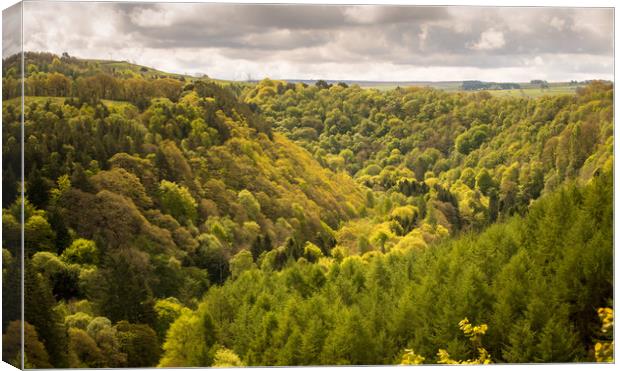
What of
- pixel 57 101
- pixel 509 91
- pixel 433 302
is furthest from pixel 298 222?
pixel 57 101

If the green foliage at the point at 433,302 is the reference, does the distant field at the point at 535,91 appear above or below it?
above

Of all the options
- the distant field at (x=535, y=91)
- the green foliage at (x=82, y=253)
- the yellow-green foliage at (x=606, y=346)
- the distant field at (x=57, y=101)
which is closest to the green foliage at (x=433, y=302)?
the yellow-green foliage at (x=606, y=346)

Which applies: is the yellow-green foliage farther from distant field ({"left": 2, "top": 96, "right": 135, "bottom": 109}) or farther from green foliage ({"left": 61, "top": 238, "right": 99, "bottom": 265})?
distant field ({"left": 2, "top": 96, "right": 135, "bottom": 109})

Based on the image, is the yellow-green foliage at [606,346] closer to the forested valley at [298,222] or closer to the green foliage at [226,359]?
the forested valley at [298,222]

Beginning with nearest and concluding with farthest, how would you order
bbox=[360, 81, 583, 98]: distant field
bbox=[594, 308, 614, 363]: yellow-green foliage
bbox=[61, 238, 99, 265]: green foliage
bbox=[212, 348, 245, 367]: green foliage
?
1. bbox=[61, 238, 99, 265]: green foliage
2. bbox=[212, 348, 245, 367]: green foliage
3. bbox=[594, 308, 614, 363]: yellow-green foliage
4. bbox=[360, 81, 583, 98]: distant field

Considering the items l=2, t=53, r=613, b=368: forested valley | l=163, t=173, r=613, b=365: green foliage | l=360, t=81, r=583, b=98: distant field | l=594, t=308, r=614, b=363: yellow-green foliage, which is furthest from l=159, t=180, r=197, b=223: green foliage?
l=594, t=308, r=614, b=363: yellow-green foliage

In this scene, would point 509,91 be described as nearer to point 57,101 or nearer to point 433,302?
point 433,302

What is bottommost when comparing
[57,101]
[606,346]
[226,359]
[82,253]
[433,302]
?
[226,359]

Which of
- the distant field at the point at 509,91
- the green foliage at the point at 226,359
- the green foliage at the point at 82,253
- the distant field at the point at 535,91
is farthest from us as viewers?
the distant field at the point at 535,91
